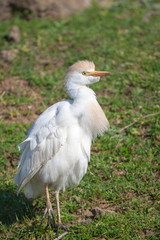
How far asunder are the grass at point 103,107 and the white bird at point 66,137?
0.48 meters

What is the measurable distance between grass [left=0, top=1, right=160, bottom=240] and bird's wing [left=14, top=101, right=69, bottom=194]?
0.62 metres

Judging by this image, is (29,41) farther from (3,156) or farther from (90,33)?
(3,156)

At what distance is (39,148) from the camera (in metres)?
3.52

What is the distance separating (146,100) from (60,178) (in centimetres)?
244

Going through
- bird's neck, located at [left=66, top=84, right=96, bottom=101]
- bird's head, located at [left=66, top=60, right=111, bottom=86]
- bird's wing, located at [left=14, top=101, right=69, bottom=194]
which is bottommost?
bird's wing, located at [left=14, top=101, right=69, bottom=194]

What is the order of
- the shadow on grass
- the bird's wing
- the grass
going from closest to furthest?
the bird's wing < the grass < the shadow on grass

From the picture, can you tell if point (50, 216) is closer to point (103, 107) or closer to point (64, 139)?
point (64, 139)

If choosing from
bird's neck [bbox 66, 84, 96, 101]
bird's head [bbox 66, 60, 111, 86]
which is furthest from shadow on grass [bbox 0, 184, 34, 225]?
bird's head [bbox 66, 60, 111, 86]

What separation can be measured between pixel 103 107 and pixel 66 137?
2.14 metres

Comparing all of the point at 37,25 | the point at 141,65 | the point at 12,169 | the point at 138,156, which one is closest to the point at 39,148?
the point at 12,169

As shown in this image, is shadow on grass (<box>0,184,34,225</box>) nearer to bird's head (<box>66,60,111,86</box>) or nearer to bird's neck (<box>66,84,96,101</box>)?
bird's neck (<box>66,84,96,101</box>)

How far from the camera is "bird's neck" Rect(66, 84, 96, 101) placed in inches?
139

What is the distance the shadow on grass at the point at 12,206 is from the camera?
393cm

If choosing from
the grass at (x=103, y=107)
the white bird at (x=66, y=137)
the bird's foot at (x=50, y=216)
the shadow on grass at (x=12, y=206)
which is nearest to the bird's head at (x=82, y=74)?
the white bird at (x=66, y=137)
